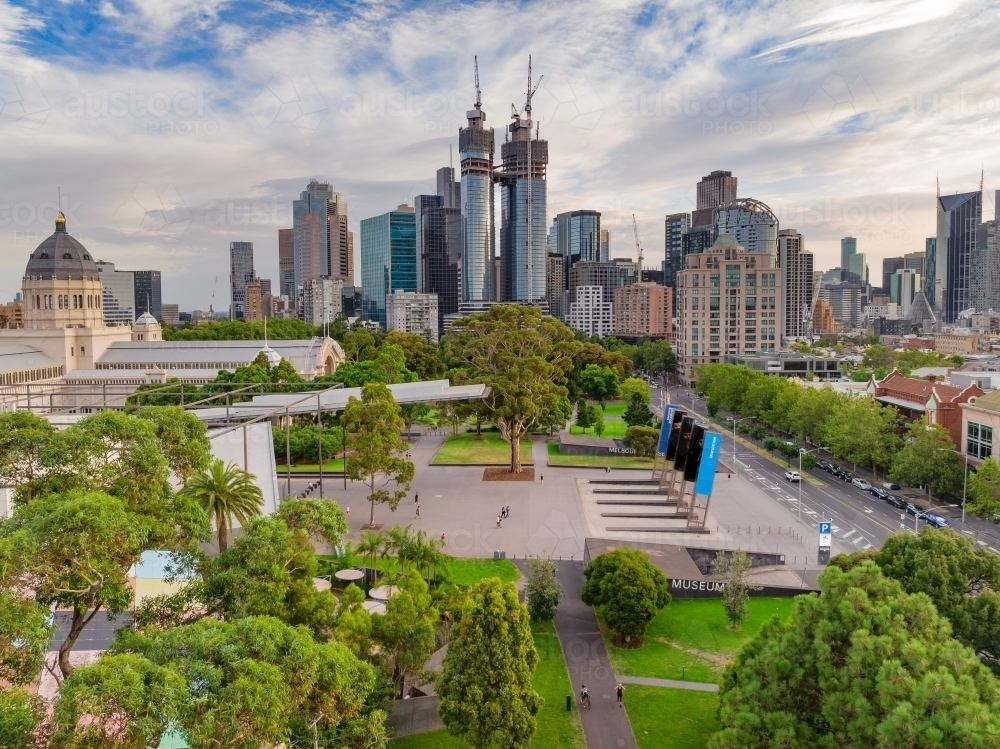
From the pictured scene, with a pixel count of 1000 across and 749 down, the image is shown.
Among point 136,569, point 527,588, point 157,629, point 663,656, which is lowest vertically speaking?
point 663,656

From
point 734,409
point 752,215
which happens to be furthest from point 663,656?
point 752,215

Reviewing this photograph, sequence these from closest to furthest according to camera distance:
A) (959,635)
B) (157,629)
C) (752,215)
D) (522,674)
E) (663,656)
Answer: (157,629), (522,674), (959,635), (663,656), (752,215)

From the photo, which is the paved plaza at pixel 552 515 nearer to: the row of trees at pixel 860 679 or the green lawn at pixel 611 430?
the green lawn at pixel 611 430

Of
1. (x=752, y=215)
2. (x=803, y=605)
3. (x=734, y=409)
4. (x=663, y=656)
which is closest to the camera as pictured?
(x=803, y=605)

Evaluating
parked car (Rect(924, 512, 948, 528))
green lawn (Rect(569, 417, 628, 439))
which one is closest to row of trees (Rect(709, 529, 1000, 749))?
parked car (Rect(924, 512, 948, 528))

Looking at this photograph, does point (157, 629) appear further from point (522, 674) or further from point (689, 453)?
point (689, 453)

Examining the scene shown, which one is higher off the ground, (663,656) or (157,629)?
(157,629)

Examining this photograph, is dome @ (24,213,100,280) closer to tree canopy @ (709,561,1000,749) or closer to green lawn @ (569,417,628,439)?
green lawn @ (569,417,628,439)
